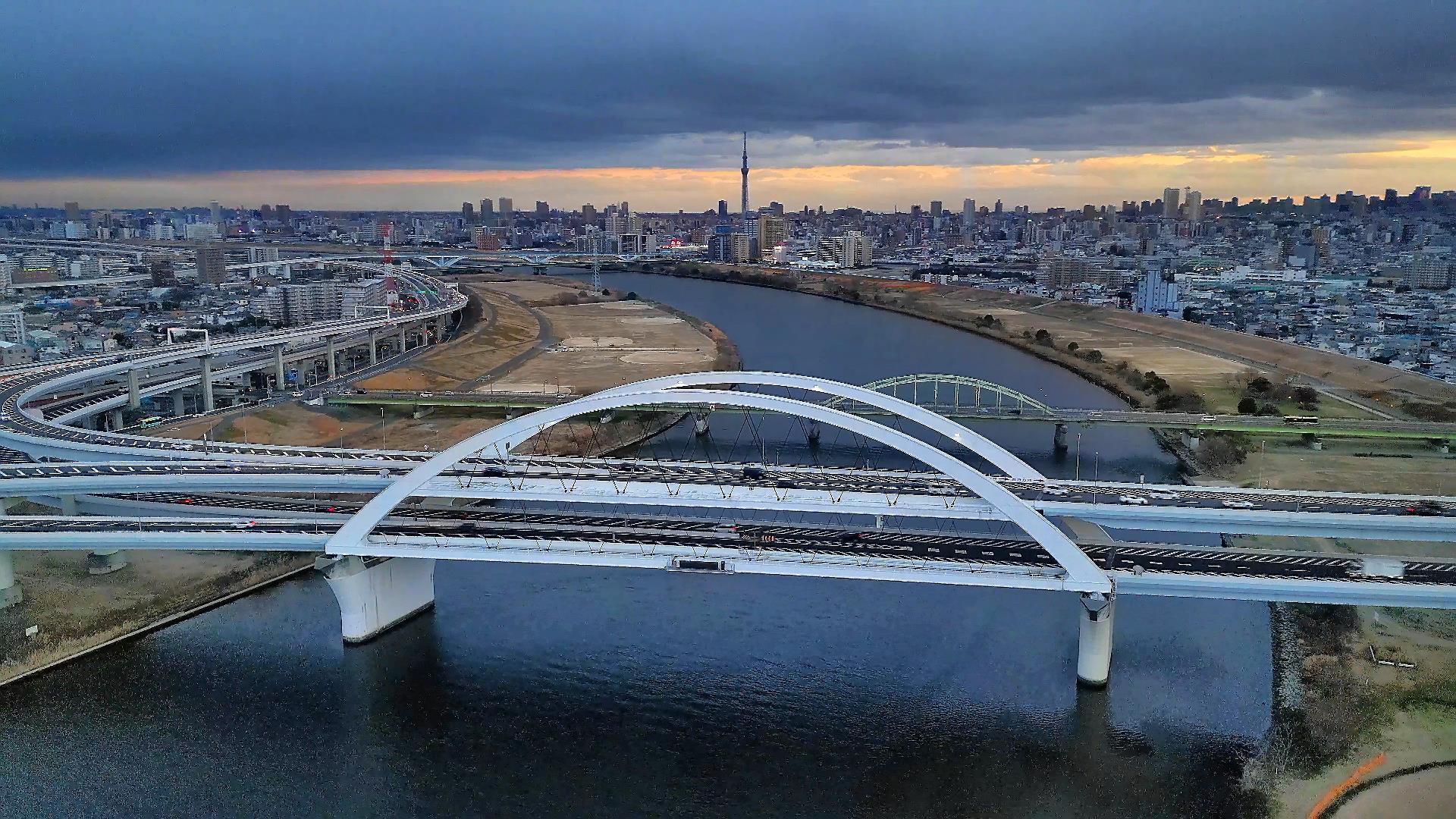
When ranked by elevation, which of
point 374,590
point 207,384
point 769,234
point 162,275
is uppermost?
point 769,234

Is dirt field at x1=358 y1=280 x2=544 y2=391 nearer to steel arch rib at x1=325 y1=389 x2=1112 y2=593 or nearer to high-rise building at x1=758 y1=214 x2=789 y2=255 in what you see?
steel arch rib at x1=325 y1=389 x2=1112 y2=593

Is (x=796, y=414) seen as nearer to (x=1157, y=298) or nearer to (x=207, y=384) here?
(x=207, y=384)

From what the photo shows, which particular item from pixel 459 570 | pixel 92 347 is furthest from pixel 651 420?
pixel 92 347

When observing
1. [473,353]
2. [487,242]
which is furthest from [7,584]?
[487,242]

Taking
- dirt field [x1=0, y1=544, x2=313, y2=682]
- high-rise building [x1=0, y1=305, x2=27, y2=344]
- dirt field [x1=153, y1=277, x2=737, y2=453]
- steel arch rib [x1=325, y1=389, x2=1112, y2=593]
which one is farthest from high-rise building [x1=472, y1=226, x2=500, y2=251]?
steel arch rib [x1=325, y1=389, x2=1112, y2=593]

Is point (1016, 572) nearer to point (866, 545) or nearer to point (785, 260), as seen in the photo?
point (866, 545)

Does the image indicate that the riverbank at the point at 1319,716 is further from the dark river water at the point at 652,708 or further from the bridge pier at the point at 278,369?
the bridge pier at the point at 278,369

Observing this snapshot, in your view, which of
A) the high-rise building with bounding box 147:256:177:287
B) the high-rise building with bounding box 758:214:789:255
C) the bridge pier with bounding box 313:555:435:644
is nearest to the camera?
the bridge pier with bounding box 313:555:435:644
